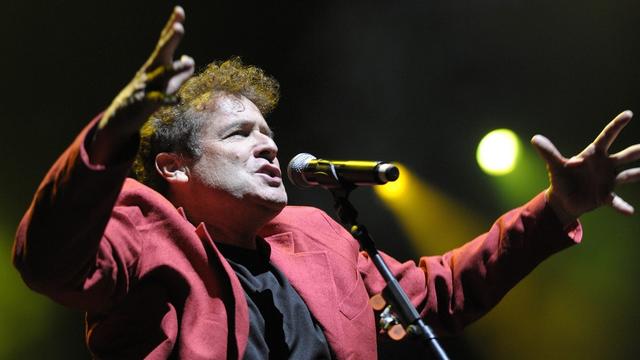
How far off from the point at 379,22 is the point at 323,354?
2287 mm

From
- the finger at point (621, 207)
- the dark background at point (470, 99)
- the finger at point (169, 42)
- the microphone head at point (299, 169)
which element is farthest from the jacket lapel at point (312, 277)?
the dark background at point (470, 99)

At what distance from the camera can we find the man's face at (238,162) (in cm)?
204

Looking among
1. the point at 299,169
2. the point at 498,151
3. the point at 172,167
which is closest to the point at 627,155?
the point at 299,169

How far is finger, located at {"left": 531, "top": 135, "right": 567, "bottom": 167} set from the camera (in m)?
1.84

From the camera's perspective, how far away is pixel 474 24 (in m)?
3.70

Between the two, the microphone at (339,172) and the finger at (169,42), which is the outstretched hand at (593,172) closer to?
the microphone at (339,172)

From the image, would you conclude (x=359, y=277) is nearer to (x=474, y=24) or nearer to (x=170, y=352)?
(x=170, y=352)

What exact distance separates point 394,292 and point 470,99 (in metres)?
2.26

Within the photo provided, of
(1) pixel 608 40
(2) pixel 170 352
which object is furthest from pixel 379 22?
(2) pixel 170 352

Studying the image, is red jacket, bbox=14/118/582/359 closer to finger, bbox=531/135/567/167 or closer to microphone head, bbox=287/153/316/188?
finger, bbox=531/135/567/167

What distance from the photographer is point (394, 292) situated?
166 cm

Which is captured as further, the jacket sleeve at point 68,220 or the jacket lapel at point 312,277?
the jacket lapel at point 312,277

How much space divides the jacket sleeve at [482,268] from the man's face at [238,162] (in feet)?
1.48

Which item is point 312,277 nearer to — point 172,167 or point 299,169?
point 299,169
